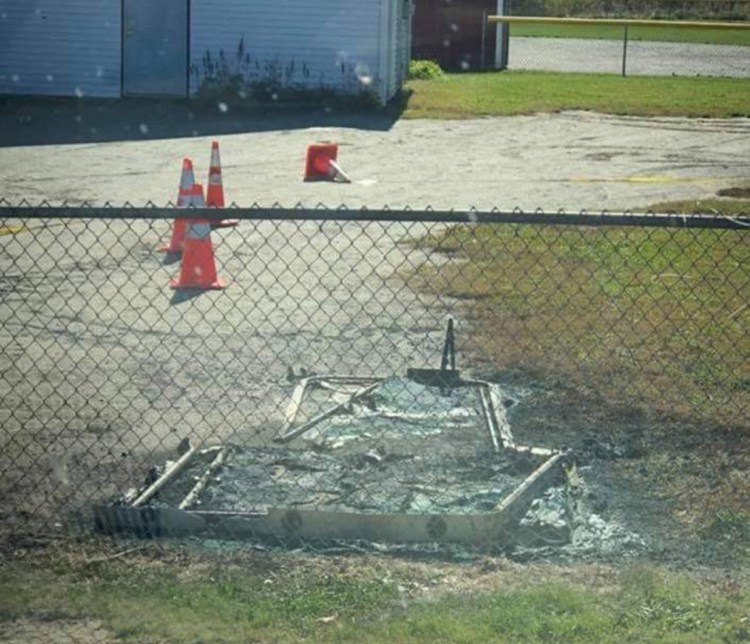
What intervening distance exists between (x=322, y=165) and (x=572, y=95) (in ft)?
41.9

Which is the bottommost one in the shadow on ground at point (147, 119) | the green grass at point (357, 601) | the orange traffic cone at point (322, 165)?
the shadow on ground at point (147, 119)

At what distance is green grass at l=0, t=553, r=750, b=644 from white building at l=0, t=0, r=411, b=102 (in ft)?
69.6

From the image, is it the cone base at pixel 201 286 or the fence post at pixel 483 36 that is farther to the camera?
the fence post at pixel 483 36

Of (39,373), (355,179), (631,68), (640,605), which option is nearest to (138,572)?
(640,605)

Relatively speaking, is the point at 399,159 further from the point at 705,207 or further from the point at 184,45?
the point at 184,45

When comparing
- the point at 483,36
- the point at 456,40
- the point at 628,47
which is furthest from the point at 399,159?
the point at 628,47

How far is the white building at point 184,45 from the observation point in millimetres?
26516

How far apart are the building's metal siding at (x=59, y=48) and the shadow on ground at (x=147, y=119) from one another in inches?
17.1

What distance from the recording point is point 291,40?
2664cm

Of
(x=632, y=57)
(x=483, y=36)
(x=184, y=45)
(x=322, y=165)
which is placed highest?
(x=184, y=45)

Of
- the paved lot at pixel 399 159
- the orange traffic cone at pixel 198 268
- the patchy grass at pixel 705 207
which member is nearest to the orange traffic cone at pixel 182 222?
the orange traffic cone at pixel 198 268

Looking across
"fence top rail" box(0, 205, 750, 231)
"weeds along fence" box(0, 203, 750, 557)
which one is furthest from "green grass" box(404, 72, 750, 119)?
"fence top rail" box(0, 205, 750, 231)

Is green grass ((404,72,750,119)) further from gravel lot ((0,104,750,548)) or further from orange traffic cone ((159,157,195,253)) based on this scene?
orange traffic cone ((159,157,195,253))

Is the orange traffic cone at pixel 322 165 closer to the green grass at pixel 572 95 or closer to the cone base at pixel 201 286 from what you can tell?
the cone base at pixel 201 286
